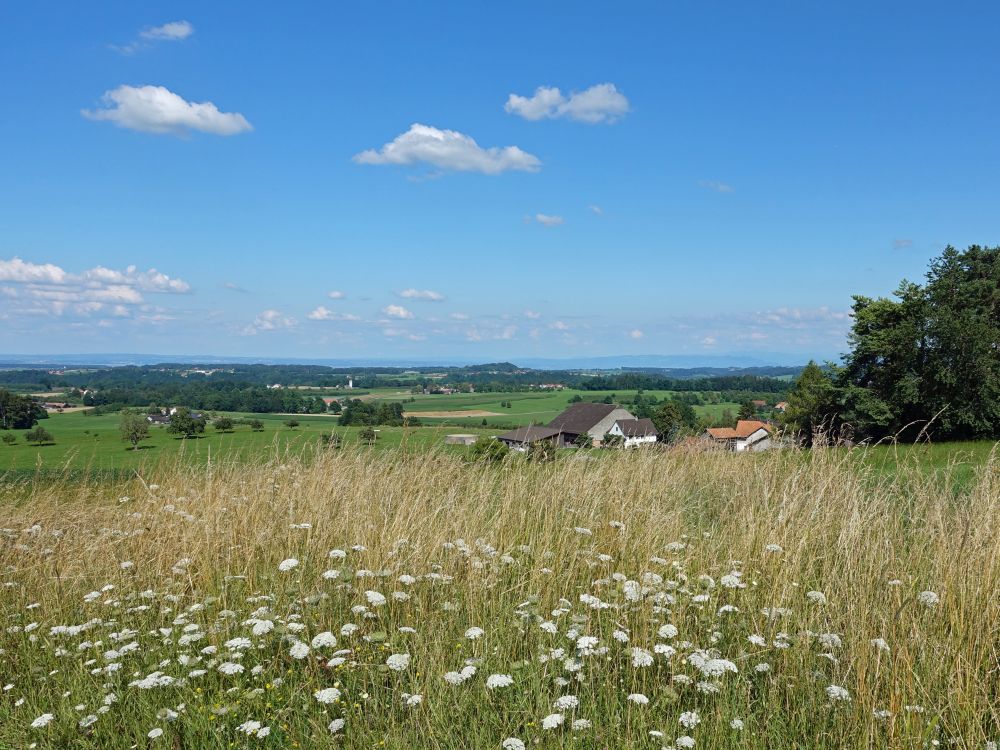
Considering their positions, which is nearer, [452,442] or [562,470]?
[562,470]

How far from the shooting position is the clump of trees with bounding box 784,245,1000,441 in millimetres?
27906

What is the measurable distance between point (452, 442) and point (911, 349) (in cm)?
2947

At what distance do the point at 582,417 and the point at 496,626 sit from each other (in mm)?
53093

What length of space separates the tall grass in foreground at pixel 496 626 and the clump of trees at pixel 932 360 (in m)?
24.4

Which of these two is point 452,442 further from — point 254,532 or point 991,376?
point 991,376

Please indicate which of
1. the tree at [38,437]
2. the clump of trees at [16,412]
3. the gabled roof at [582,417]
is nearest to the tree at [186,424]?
the tree at [38,437]

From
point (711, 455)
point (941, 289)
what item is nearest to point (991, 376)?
point (941, 289)

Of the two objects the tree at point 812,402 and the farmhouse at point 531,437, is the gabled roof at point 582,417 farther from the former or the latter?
the farmhouse at point 531,437

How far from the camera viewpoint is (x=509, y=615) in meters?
4.17

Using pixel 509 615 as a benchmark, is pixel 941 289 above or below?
above

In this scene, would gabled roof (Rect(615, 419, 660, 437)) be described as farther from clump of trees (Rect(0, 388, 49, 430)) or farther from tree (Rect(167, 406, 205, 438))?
clump of trees (Rect(0, 388, 49, 430))

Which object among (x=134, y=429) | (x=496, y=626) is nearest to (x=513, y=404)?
(x=134, y=429)

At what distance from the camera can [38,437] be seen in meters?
30.2

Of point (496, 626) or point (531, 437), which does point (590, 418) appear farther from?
point (496, 626)
